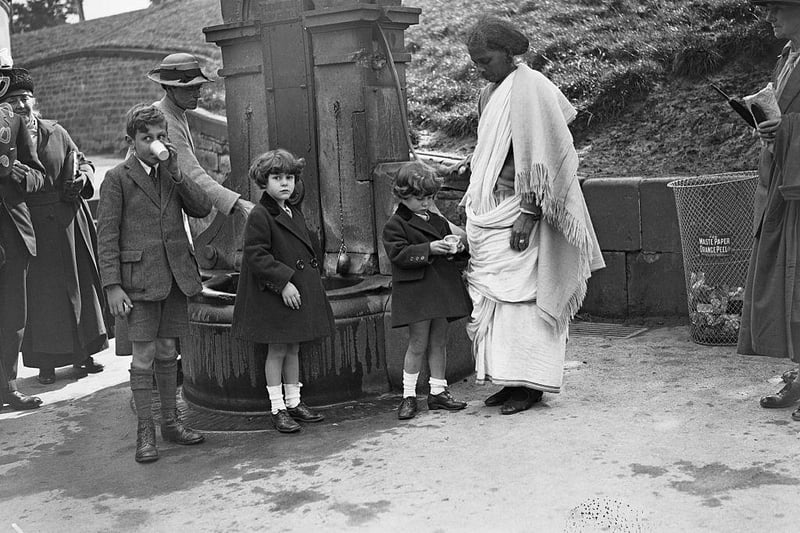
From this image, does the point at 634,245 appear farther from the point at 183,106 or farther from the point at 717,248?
the point at 183,106

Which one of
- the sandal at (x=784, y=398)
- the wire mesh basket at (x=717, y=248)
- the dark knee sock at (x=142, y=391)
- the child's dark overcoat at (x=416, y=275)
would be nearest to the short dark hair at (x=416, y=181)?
the child's dark overcoat at (x=416, y=275)

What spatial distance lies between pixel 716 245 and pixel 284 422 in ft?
10.3

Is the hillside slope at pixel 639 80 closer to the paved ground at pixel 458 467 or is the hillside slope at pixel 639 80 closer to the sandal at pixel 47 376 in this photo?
the paved ground at pixel 458 467

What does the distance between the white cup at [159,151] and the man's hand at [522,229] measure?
1773 mm

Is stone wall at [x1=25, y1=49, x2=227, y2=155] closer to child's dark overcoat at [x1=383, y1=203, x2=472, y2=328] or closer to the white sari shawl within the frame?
child's dark overcoat at [x1=383, y1=203, x2=472, y2=328]

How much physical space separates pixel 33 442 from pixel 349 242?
221cm

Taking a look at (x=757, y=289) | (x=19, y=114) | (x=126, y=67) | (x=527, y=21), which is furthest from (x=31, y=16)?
(x=757, y=289)

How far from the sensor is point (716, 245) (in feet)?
21.1

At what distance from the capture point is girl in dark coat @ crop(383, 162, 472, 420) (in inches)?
202

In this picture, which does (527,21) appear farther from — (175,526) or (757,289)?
(175,526)

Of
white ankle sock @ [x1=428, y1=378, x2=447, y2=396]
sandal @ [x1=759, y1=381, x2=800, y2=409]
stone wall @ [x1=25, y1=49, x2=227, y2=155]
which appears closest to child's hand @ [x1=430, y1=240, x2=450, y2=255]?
white ankle sock @ [x1=428, y1=378, x2=447, y2=396]

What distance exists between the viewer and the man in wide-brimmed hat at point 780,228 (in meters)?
4.84

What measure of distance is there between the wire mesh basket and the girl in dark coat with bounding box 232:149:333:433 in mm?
2684

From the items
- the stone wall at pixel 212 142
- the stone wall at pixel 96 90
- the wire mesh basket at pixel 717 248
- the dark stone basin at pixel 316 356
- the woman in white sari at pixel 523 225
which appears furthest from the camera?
the stone wall at pixel 96 90
